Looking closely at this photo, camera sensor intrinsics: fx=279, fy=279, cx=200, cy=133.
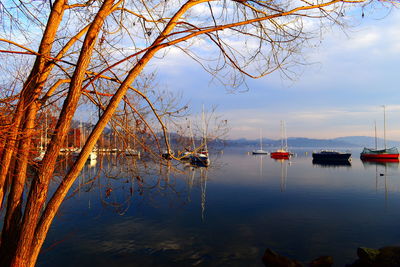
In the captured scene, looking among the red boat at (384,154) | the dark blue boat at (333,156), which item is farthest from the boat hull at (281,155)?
the red boat at (384,154)

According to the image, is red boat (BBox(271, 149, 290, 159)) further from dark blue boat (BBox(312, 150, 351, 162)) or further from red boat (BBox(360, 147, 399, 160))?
red boat (BBox(360, 147, 399, 160))

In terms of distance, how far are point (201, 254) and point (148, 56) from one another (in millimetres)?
11763

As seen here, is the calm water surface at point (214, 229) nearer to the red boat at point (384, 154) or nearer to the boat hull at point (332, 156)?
the boat hull at point (332, 156)

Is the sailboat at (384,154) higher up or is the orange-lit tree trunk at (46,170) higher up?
the orange-lit tree trunk at (46,170)

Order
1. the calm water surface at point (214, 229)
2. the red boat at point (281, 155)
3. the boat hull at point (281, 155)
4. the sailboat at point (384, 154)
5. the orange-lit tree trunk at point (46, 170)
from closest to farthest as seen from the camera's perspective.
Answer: the orange-lit tree trunk at point (46, 170) < the calm water surface at point (214, 229) < the sailboat at point (384, 154) < the red boat at point (281, 155) < the boat hull at point (281, 155)

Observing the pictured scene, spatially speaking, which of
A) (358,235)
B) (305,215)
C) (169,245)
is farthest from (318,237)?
(169,245)

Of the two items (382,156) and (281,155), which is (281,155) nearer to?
(281,155)

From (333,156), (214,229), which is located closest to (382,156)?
(333,156)

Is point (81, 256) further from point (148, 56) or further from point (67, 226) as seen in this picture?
point (148, 56)

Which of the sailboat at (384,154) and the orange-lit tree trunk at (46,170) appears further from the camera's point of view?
the sailboat at (384,154)

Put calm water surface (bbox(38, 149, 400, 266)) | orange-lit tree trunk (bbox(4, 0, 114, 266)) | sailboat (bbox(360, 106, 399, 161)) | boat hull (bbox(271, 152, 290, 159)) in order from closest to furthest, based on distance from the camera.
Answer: orange-lit tree trunk (bbox(4, 0, 114, 266)) < calm water surface (bbox(38, 149, 400, 266)) < sailboat (bbox(360, 106, 399, 161)) < boat hull (bbox(271, 152, 290, 159))

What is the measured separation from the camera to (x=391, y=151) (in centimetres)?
7075

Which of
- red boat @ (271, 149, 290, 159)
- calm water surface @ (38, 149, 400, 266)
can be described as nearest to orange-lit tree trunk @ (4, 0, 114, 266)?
calm water surface @ (38, 149, 400, 266)

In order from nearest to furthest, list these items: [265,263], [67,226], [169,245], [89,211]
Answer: [265,263]
[169,245]
[67,226]
[89,211]
